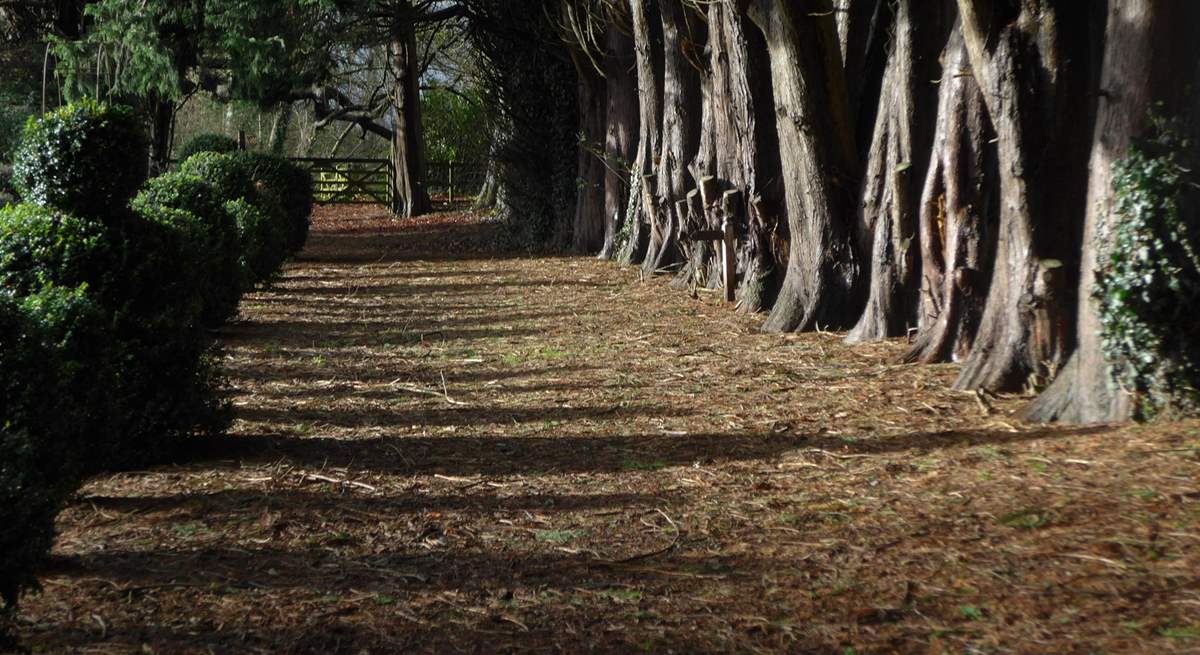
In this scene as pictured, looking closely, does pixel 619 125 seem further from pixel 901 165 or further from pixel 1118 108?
pixel 1118 108

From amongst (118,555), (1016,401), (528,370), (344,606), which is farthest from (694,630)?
(528,370)

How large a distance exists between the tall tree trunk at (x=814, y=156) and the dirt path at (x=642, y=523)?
3.88ft

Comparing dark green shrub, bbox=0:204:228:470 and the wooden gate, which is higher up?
the wooden gate

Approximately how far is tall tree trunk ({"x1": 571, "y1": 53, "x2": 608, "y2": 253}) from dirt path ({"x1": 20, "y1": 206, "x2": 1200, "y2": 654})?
398 inches

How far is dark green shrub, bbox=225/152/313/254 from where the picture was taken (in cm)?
1697

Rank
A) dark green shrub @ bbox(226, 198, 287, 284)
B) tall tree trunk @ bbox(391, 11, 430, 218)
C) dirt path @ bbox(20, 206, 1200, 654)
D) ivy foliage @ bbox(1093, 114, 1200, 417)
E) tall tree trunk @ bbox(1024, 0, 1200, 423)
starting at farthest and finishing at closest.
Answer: tall tree trunk @ bbox(391, 11, 430, 218) → dark green shrub @ bbox(226, 198, 287, 284) → tall tree trunk @ bbox(1024, 0, 1200, 423) → ivy foliage @ bbox(1093, 114, 1200, 417) → dirt path @ bbox(20, 206, 1200, 654)

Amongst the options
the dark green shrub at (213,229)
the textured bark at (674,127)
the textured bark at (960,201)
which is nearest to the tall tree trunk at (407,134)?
the textured bark at (674,127)

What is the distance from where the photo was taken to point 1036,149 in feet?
25.1

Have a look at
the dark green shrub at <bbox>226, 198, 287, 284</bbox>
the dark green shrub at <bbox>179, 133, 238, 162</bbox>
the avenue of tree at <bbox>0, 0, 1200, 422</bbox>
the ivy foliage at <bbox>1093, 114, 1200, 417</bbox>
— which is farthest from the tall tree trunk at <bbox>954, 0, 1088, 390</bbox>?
the dark green shrub at <bbox>179, 133, 238, 162</bbox>

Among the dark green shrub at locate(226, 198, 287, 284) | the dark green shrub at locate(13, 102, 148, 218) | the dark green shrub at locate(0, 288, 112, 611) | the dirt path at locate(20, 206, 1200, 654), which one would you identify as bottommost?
the dirt path at locate(20, 206, 1200, 654)

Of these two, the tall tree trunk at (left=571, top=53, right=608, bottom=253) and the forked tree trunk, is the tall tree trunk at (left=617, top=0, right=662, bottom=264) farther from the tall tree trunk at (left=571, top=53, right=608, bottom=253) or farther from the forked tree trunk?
the forked tree trunk

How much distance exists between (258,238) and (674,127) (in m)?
5.30

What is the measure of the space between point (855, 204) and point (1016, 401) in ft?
11.4

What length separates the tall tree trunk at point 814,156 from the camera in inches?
405
